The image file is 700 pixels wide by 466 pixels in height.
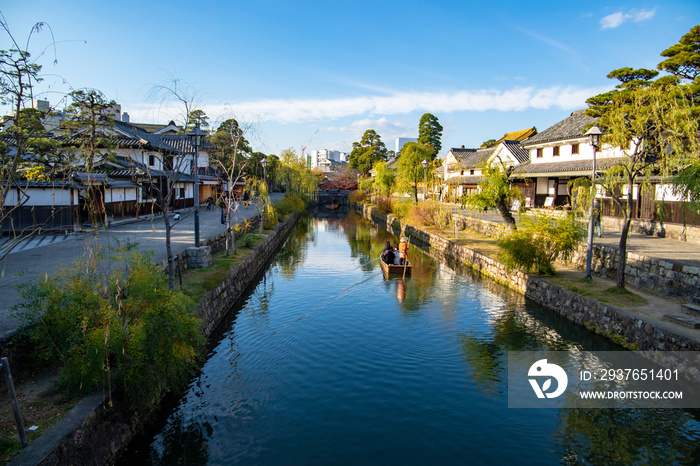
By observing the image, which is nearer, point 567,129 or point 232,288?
point 232,288

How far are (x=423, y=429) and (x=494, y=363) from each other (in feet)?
12.4

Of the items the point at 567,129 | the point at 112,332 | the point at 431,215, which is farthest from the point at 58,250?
the point at 567,129

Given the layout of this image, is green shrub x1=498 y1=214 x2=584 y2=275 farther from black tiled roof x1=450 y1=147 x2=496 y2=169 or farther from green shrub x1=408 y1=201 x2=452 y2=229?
black tiled roof x1=450 y1=147 x2=496 y2=169

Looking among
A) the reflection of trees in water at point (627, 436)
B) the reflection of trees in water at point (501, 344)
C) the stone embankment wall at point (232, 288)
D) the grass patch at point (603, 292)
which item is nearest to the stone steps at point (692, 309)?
the grass patch at point (603, 292)

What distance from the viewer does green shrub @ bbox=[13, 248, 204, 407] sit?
6.57 m

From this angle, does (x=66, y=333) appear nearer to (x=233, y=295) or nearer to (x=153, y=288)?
(x=153, y=288)

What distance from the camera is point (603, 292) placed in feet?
43.2

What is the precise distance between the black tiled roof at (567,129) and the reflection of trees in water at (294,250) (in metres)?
19.9

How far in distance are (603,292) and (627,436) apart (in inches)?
248

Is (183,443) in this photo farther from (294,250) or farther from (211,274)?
(294,250)

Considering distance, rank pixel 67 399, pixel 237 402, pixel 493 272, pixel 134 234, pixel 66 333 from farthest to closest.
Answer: pixel 134 234
pixel 493 272
pixel 237 402
pixel 66 333
pixel 67 399

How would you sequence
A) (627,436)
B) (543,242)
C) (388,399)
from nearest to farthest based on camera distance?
(627,436), (388,399), (543,242)

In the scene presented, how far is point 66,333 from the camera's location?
7.05 metres

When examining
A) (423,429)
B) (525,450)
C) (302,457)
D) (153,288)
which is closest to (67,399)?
(153,288)
